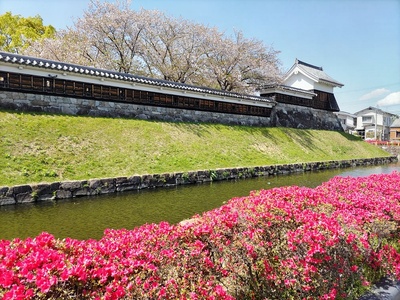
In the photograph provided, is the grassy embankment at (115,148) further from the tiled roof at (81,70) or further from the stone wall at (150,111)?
the tiled roof at (81,70)

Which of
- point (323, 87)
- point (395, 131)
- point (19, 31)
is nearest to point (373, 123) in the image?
point (395, 131)

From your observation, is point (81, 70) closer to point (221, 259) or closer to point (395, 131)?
point (221, 259)

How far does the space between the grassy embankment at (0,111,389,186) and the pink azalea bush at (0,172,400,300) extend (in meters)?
9.97

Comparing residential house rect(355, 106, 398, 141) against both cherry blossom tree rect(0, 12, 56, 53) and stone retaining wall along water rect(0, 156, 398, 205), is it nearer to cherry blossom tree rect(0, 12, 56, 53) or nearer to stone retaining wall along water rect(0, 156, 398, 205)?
stone retaining wall along water rect(0, 156, 398, 205)

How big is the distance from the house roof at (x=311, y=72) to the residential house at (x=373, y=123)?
99.7 ft

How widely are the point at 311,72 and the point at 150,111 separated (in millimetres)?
29228

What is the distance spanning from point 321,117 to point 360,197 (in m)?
38.6

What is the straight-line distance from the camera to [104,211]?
955cm

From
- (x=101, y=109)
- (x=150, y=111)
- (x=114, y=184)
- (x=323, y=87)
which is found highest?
(x=323, y=87)

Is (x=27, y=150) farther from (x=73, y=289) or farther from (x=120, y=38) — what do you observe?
(x=120, y=38)

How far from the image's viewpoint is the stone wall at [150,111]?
52.9ft

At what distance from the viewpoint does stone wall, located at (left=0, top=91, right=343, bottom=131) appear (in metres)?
16.1

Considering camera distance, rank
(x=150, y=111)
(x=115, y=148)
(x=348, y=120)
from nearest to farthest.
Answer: (x=115, y=148) → (x=150, y=111) → (x=348, y=120)

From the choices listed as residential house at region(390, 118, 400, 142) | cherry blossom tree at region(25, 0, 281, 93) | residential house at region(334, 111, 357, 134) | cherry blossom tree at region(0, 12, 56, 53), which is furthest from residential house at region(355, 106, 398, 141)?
cherry blossom tree at region(0, 12, 56, 53)
